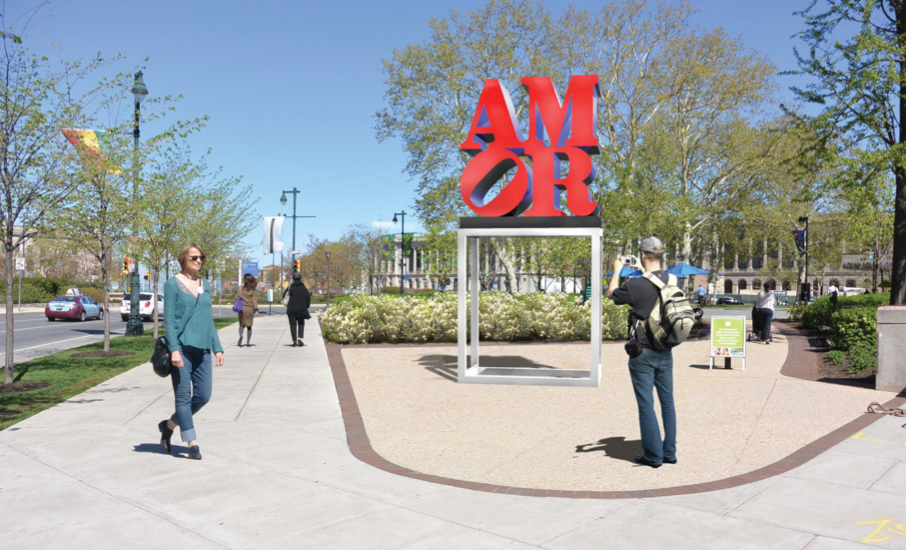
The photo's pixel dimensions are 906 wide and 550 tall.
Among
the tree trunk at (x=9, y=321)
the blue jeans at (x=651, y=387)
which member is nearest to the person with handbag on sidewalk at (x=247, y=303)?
the tree trunk at (x=9, y=321)

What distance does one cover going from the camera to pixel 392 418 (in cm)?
845

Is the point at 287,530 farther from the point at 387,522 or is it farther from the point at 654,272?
the point at 654,272

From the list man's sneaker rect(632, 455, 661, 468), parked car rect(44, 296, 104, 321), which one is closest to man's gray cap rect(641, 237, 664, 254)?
man's sneaker rect(632, 455, 661, 468)

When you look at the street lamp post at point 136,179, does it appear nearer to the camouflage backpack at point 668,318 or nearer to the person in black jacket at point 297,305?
the person in black jacket at point 297,305

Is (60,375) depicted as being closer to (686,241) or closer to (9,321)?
(9,321)

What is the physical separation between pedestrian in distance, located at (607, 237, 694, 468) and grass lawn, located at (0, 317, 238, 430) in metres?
6.47

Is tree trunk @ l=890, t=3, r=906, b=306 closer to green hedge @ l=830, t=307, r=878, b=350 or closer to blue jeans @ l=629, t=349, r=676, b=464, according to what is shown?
green hedge @ l=830, t=307, r=878, b=350

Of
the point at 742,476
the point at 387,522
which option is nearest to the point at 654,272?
the point at 742,476

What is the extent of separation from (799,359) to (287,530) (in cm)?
1290

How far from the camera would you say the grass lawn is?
8945mm

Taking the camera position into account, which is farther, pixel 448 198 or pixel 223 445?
pixel 448 198

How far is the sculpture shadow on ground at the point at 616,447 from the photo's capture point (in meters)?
6.58

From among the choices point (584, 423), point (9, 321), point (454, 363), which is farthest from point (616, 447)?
point (9, 321)

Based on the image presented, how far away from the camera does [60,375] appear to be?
12.3 metres
